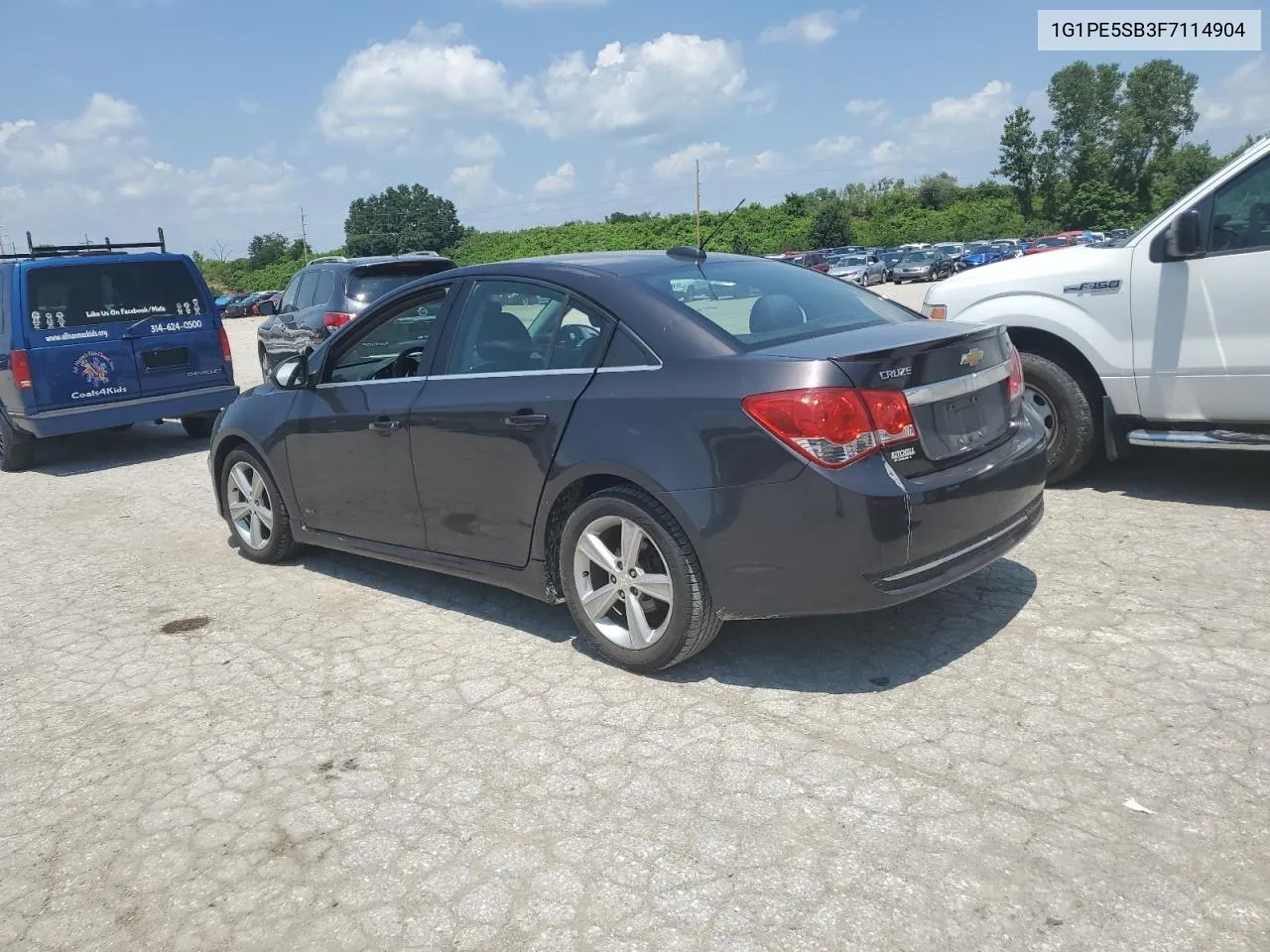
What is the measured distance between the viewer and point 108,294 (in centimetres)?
988

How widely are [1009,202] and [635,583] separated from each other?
9602cm

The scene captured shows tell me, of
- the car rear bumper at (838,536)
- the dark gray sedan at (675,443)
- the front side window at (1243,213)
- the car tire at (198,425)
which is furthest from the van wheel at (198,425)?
the front side window at (1243,213)

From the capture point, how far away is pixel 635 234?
266ft

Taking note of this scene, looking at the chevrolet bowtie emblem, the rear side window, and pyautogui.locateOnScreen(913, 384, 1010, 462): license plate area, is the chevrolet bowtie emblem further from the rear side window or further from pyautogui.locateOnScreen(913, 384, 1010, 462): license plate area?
the rear side window

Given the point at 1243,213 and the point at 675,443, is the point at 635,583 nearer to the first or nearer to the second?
the point at 675,443

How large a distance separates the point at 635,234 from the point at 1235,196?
77.7 metres

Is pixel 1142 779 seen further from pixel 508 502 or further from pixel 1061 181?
pixel 1061 181

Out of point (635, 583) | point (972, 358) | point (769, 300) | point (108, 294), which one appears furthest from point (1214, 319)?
point (108, 294)

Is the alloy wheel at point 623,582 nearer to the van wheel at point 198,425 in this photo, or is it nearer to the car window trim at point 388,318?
the car window trim at point 388,318

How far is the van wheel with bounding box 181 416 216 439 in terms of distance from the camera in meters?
11.3

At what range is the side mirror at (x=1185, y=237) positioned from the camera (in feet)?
17.8

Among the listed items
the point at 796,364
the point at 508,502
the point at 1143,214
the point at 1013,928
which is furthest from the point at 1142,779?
the point at 1143,214

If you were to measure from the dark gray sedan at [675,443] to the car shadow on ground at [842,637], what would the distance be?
0.31m

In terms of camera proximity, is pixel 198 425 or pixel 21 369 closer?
pixel 21 369
